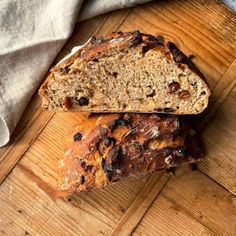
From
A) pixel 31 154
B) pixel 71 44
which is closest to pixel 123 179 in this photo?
pixel 31 154

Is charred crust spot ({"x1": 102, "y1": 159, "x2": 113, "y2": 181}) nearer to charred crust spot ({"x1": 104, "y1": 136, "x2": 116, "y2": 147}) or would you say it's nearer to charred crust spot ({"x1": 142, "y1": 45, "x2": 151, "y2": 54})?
charred crust spot ({"x1": 104, "y1": 136, "x2": 116, "y2": 147})

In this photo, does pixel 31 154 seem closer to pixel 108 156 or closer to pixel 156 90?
pixel 108 156

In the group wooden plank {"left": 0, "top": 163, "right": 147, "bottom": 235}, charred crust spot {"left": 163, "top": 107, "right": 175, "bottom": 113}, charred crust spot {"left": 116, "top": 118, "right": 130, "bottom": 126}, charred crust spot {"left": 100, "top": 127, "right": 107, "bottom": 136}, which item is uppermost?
charred crust spot {"left": 163, "top": 107, "right": 175, "bottom": 113}

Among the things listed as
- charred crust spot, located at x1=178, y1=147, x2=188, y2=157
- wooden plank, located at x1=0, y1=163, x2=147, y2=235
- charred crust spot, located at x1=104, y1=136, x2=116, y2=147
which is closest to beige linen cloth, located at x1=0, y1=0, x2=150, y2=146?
wooden plank, located at x1=0, y1=163, x2=147, y2=235

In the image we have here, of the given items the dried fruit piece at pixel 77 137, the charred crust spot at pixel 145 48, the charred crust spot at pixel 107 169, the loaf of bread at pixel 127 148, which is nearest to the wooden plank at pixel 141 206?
the loaf of bread at pixel 127 148

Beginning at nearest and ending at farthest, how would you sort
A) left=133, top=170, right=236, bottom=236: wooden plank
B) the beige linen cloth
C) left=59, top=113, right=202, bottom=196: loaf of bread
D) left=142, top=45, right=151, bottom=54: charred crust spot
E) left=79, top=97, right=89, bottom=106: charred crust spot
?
left=142, top=45, right=151, bottom=54: charred crust spot, left=59, top=113, right=202, bottom=196: loaf of bread, left=79, top=97, right=89, bottom=106: charred crust spot, left=133, top=170, right=236, bottom=236: wooden plank, the beige linen cloth

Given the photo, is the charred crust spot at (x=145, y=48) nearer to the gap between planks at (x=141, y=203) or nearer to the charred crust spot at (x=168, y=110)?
the charred crust spot at (x=168, y=110)

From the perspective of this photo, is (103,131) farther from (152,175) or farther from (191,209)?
(191,209)

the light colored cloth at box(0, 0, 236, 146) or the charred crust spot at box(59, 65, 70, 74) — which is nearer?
the charred crust spot at box(59, 65, 70, 74)
